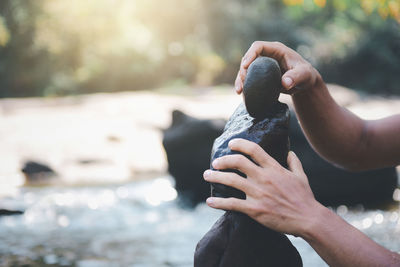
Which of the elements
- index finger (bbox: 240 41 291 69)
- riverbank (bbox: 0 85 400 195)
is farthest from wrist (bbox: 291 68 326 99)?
riverbank (bbox: 0 85 400 195)

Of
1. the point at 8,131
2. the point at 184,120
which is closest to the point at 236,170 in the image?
the point at 184,120

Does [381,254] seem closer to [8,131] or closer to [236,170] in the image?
[236,170]

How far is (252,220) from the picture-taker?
2125mm

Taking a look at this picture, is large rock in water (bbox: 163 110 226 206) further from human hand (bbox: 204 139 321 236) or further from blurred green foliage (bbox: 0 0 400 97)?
blurred green foliage (bbox: 0 0 400 97)

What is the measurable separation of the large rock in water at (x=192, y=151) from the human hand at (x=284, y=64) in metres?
3.92

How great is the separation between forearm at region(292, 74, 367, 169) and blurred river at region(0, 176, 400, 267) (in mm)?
Answer: 1415

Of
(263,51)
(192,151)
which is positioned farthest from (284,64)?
(192,151)

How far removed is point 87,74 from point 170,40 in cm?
722

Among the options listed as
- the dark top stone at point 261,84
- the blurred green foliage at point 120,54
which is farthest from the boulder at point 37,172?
the blurred green foliage at point 120,54

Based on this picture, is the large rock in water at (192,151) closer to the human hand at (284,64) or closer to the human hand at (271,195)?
the human hand at (284,64)

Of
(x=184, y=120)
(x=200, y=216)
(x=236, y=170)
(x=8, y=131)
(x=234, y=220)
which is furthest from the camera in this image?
(x=8, y=131)

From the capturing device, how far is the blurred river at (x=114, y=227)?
412 cm

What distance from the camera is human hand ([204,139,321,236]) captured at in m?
1.79

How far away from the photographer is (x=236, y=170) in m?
2.02
